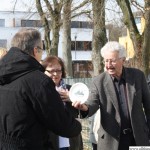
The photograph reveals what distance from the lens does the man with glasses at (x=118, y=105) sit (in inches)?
153

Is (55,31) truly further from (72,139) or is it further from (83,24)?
(83,24)

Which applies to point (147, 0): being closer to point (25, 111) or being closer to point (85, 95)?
point (85, 95)

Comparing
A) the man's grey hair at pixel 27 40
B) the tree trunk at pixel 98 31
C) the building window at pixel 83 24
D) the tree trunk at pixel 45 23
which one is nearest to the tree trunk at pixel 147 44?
the tree trunk at pixel 98 31

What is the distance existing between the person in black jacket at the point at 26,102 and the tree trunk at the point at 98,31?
25.6 ft

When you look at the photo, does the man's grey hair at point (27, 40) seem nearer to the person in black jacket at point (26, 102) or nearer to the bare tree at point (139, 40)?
the person in black jacket at point (26, 102)

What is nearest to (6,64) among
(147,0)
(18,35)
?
(18,35)

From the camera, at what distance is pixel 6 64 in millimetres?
2855

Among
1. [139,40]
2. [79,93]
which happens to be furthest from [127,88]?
[139,40]

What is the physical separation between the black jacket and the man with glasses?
38.9 inches

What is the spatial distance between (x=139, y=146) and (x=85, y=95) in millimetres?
705

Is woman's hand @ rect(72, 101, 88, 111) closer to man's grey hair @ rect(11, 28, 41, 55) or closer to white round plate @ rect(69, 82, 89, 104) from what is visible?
white round plate @ rect(69, 82, 89, 104)

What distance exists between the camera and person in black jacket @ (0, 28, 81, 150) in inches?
109

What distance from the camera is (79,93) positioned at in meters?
3.68

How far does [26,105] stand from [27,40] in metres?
0.47
